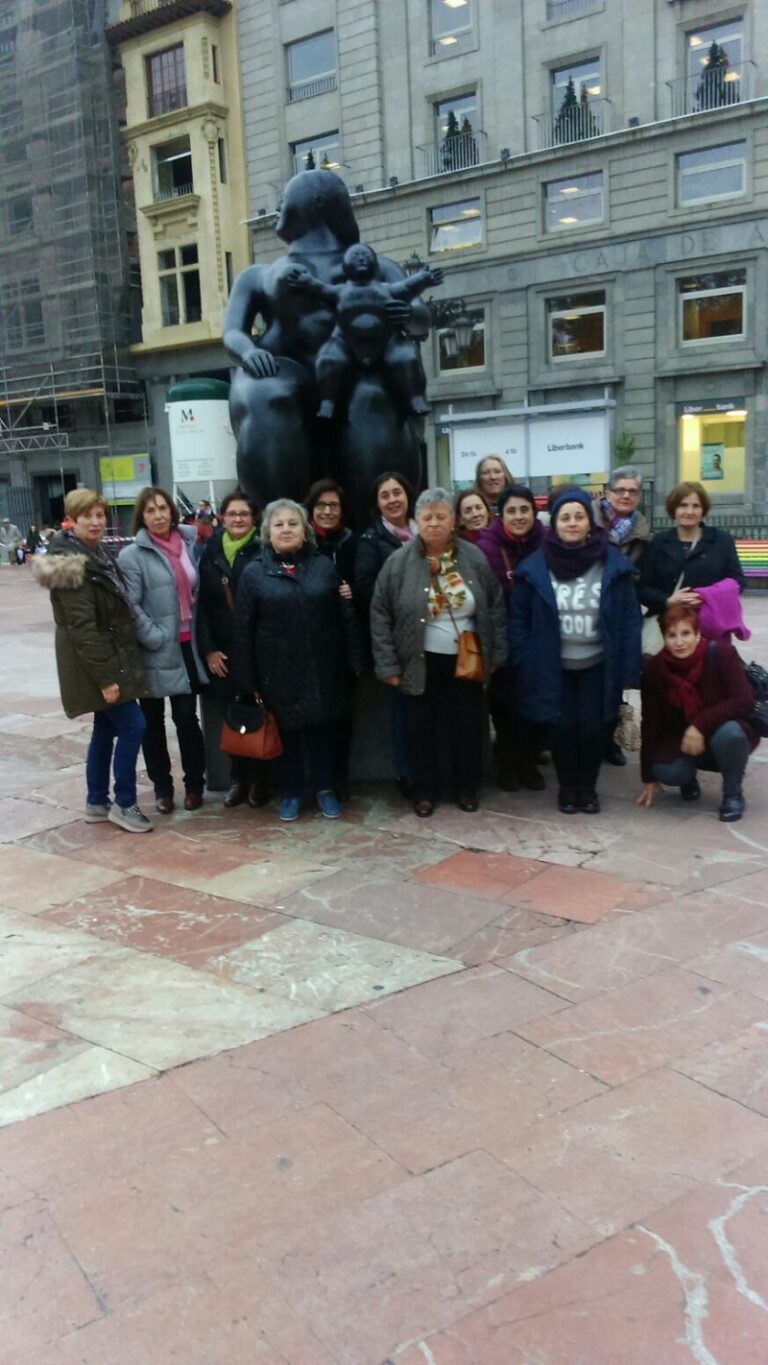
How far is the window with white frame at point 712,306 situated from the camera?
25.9m

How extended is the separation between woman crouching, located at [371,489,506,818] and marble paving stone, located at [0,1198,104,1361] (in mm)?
3261

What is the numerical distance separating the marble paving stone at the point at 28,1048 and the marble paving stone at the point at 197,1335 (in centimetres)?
105

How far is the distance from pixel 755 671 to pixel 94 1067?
3.88 m

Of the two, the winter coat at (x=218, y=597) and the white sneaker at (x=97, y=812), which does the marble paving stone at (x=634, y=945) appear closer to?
the winter coat at (x=218, y=597)

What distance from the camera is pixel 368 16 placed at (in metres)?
30.0

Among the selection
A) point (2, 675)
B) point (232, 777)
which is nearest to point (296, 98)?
point (2, 675)

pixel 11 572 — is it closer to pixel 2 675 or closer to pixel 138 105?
pixel 138 105

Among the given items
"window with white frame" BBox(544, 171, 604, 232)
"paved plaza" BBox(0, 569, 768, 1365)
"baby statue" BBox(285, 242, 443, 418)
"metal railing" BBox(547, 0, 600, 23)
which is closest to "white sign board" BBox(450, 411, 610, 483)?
"window with white frame" BBox(544, 171, 604, 232)

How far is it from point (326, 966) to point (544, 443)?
65.0 ft

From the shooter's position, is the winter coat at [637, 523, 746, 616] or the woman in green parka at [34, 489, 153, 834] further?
the winter coat at [637, 523, 746, 616]

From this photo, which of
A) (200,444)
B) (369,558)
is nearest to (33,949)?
(369,558)

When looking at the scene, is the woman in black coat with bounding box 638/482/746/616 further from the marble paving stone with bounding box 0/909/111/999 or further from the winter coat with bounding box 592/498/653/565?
the marble paving stone with bounding box 0/909/111/999

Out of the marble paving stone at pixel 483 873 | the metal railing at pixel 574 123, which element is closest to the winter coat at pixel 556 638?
the marble paving stone at pixel 483 873

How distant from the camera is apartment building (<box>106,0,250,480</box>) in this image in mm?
33750
